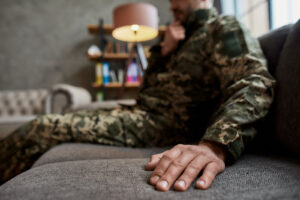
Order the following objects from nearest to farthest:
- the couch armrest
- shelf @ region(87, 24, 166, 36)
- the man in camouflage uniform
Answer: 1. the man in camouflage uniform
2. the couch armrest
3. shelf @ region(87, 24, 166, 36)

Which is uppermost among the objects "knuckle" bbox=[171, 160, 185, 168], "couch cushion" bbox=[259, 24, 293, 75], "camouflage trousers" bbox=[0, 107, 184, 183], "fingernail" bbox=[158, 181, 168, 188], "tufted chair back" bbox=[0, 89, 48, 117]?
"couch cushion" bbox=[259, 24, 293, 75]

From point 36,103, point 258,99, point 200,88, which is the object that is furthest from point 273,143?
point 36,103

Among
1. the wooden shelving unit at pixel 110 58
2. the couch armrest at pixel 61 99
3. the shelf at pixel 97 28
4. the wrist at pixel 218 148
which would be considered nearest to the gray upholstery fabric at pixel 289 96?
the wrist at pixel 218 148

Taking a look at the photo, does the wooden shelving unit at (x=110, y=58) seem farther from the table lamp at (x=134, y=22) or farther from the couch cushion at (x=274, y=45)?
the couch cushion at (x=274, y=45)

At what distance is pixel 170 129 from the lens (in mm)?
809

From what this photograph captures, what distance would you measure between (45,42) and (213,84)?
3.03m

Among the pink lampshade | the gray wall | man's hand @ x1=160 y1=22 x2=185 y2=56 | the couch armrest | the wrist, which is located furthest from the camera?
the gray wall

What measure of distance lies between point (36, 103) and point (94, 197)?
280cm

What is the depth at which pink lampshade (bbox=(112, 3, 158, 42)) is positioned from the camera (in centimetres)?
163

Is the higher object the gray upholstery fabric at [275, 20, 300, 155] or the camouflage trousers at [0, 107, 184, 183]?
the gray upholstery fabric at [275, 20, 300, 155]

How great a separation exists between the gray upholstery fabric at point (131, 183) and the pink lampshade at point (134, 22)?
1402 millimetres

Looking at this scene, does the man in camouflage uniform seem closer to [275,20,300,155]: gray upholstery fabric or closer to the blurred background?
[275,20,300,155]: gray upholstery fabric

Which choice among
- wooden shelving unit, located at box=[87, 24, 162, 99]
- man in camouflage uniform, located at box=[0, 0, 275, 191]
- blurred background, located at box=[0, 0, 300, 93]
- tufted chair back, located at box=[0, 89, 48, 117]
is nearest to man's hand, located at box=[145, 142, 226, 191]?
man in camouflage uniform, located at box=[0, 0, 275, 191]

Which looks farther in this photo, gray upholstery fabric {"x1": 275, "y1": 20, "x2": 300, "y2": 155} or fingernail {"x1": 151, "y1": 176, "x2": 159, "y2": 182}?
gray upholstery fabric {"x1": 275, "y1": 20, "x2": 300, "y2": 155}
